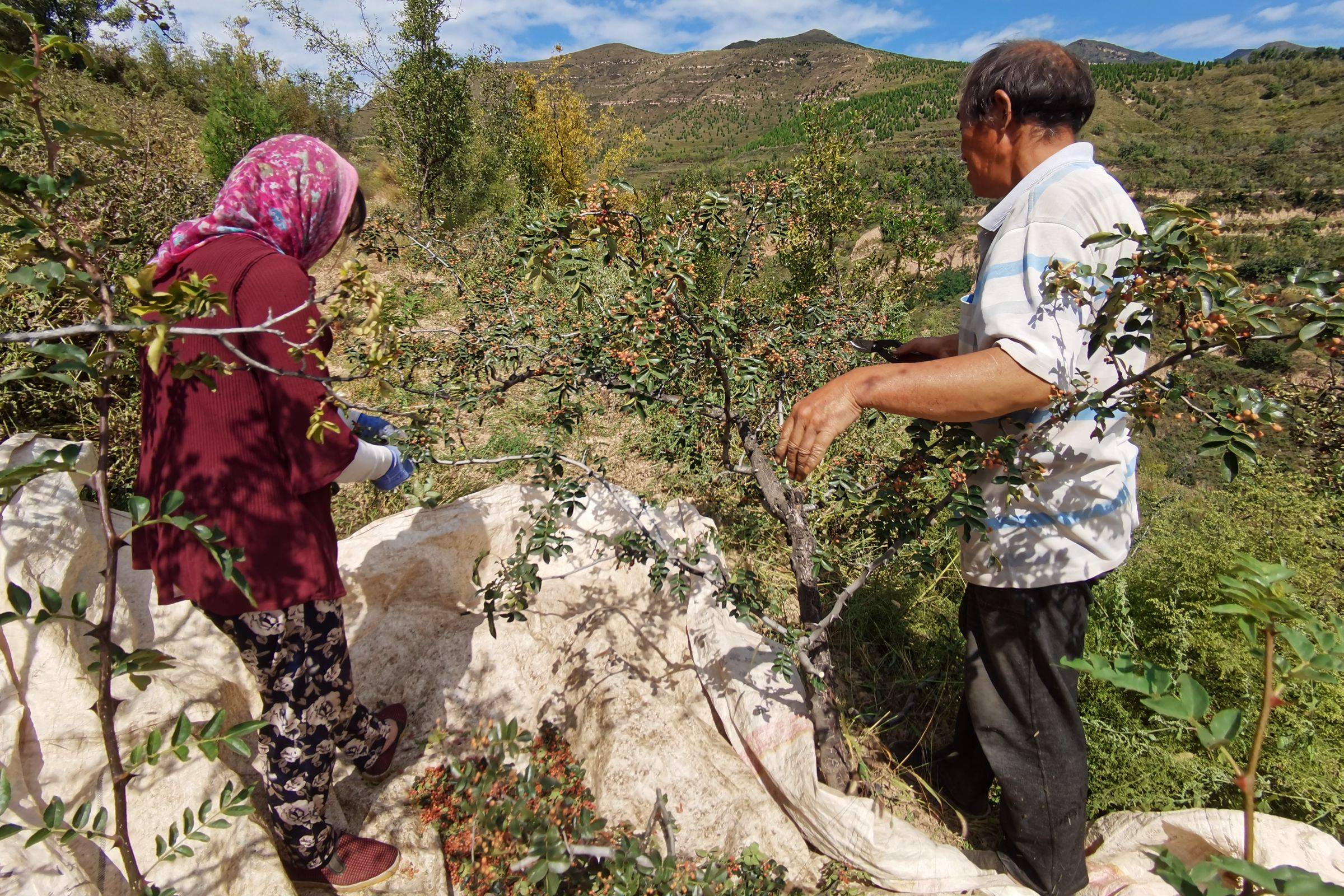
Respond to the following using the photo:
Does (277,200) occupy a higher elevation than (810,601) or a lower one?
higher

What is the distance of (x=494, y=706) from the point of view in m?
2.58

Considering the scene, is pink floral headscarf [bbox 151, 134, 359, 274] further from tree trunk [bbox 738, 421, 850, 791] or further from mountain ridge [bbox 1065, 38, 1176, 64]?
mountain ridge [bbox 1065, 38, 1176, 64]

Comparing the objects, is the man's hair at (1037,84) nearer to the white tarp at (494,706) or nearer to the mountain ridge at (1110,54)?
the white tarp at (494,706)

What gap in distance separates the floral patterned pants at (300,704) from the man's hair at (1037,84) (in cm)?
211

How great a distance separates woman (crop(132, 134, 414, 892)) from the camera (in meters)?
1.43

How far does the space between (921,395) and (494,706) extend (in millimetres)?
2158

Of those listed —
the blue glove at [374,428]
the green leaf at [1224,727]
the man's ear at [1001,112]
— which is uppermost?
the man's ear at [1001,112]

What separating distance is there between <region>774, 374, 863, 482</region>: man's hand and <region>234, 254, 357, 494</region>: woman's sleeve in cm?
95

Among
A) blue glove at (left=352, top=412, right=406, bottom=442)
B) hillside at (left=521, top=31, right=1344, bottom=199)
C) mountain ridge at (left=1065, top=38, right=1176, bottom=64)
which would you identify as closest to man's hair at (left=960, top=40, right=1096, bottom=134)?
blue glove at (left=352, top=412, right=406, bottom=442)

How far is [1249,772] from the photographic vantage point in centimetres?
61

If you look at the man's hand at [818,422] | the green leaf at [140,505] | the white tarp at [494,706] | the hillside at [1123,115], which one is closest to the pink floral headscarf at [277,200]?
the green leaf at [140,505]

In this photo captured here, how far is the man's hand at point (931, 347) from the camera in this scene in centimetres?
168

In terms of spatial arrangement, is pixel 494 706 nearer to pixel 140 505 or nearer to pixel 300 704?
pixel 300 704

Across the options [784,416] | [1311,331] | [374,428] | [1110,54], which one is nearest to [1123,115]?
[1110,54]
